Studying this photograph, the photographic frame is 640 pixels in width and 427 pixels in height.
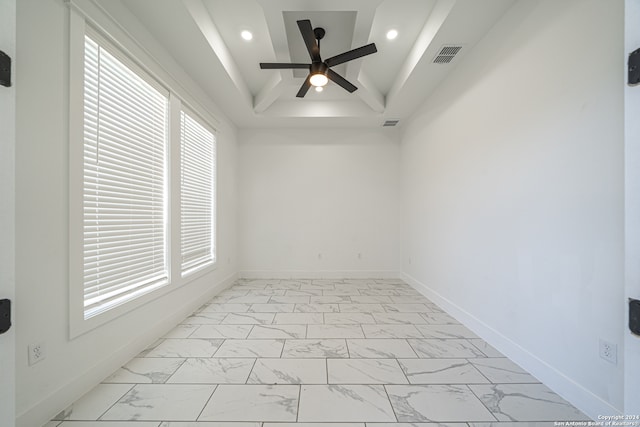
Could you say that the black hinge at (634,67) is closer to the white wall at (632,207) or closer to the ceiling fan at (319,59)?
the white wall at (632,207)

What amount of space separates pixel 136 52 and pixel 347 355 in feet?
10.8

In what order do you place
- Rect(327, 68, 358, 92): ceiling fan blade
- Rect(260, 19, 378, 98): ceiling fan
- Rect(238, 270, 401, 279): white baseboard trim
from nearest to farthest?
Rect(260, 19, 378, 98): ceiling fan < Rect(327, 68, 358, 92): ceiling fan blade < Rect(238, 270, 401, 279): white baseboard trim

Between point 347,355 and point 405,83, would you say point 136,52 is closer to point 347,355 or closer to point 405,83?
point 405,83

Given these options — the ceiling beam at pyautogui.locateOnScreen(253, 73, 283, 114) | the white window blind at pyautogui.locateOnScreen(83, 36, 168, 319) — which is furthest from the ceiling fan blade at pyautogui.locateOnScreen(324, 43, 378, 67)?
the white window blind at pyautogui.locateOnScreen(83, 36, 168, 319)

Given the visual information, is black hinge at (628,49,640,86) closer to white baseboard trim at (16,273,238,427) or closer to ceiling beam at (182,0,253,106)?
ceiling beam at (182,0,253,106)

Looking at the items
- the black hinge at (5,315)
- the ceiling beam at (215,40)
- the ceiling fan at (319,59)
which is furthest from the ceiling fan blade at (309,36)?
the black hinge at (5,315)

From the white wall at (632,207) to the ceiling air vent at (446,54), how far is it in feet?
5.81

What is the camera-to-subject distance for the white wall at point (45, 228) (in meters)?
1.29

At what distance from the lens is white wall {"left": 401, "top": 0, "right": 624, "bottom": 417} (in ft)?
4.48

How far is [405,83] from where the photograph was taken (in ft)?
10.3

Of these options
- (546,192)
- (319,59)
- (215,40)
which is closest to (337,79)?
(319,59)

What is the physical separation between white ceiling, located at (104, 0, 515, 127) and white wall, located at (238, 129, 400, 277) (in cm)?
84

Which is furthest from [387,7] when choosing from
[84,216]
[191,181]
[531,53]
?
[84,216]

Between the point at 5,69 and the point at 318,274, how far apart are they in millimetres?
4417
